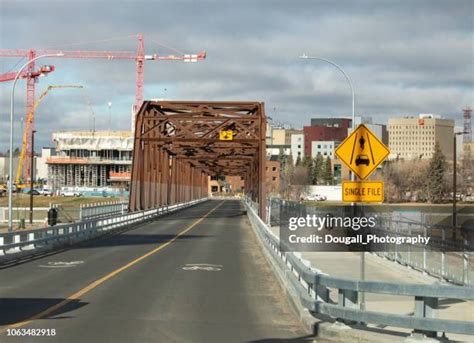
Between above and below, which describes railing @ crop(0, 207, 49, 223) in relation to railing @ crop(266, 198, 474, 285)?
below

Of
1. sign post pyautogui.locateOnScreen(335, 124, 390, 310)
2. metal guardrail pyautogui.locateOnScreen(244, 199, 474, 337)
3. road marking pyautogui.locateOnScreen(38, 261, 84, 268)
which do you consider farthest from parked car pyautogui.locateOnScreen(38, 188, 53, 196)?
sign post pyautogui.locateOnScreen(335, 124, 390, 310)

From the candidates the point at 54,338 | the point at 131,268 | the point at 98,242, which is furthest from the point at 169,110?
the point at 54,338

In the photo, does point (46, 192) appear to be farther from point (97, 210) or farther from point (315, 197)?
point (97, 210)

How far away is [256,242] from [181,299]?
17635 mm

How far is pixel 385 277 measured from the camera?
59.0ft

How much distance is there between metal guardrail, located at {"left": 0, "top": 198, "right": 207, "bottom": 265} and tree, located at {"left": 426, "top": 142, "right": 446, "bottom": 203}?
64.4 meters

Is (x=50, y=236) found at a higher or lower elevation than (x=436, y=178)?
lower

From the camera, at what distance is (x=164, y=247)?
2692cm

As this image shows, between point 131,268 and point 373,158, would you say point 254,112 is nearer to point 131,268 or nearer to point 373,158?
point 131,268

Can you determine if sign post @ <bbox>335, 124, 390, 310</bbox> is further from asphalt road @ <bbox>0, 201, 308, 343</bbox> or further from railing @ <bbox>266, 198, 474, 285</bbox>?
railing @ <bbox>266, 198, 474, 285</bbox>

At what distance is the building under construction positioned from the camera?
164m

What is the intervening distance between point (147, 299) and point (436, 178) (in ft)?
290

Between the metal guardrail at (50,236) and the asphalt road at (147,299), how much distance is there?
3.62 feet

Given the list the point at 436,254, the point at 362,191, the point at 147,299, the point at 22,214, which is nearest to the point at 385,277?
the point at 436,254
